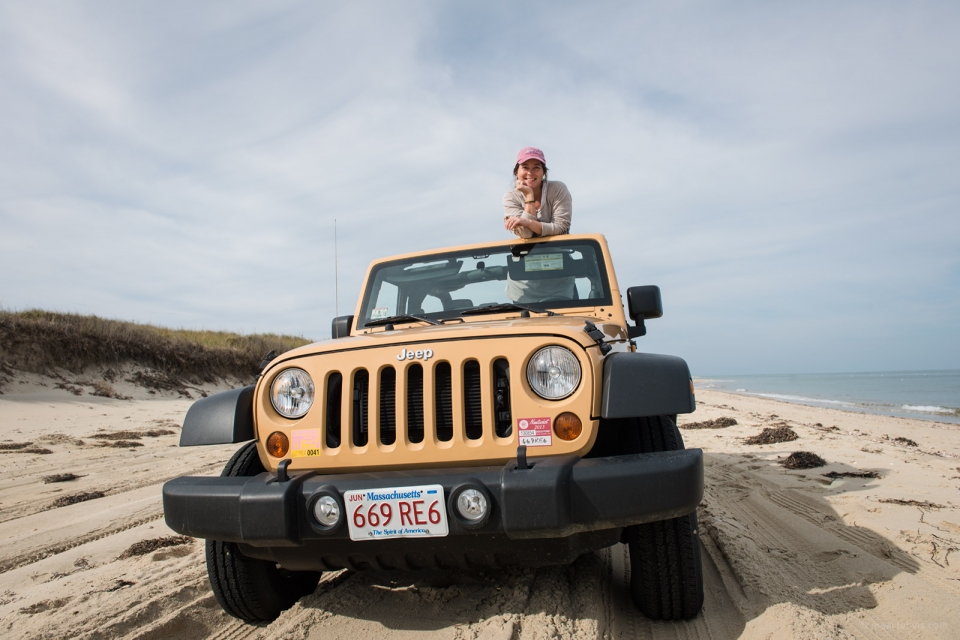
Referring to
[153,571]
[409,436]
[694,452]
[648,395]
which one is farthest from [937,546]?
[153,571]

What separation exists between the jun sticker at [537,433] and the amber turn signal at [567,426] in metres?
0.03

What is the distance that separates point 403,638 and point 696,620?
1090 mm

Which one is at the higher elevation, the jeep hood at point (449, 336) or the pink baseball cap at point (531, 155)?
the pink baseball cap at point (531, 155)

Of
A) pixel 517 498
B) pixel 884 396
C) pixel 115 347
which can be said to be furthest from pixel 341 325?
pixel 884 396

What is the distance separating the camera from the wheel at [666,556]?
6.99ft

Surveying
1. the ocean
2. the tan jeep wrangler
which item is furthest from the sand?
the ocean

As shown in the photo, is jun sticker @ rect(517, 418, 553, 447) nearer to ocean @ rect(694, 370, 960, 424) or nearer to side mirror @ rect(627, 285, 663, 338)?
side mirror @ rect(627, 285, 663, 338)

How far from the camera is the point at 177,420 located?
10.4 m

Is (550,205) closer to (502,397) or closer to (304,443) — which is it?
(502,397)

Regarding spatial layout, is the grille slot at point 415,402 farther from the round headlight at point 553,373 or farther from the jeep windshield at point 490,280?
the jeep windshield at point 490,280

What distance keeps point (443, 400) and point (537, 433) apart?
0.36 m

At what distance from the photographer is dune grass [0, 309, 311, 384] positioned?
480 inches

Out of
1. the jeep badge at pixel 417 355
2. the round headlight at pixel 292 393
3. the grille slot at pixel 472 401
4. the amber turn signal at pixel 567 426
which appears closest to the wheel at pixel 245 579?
the round headlight at pixel 292 393

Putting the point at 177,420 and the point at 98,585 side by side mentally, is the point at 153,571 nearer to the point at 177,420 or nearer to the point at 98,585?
the point at 98,585
